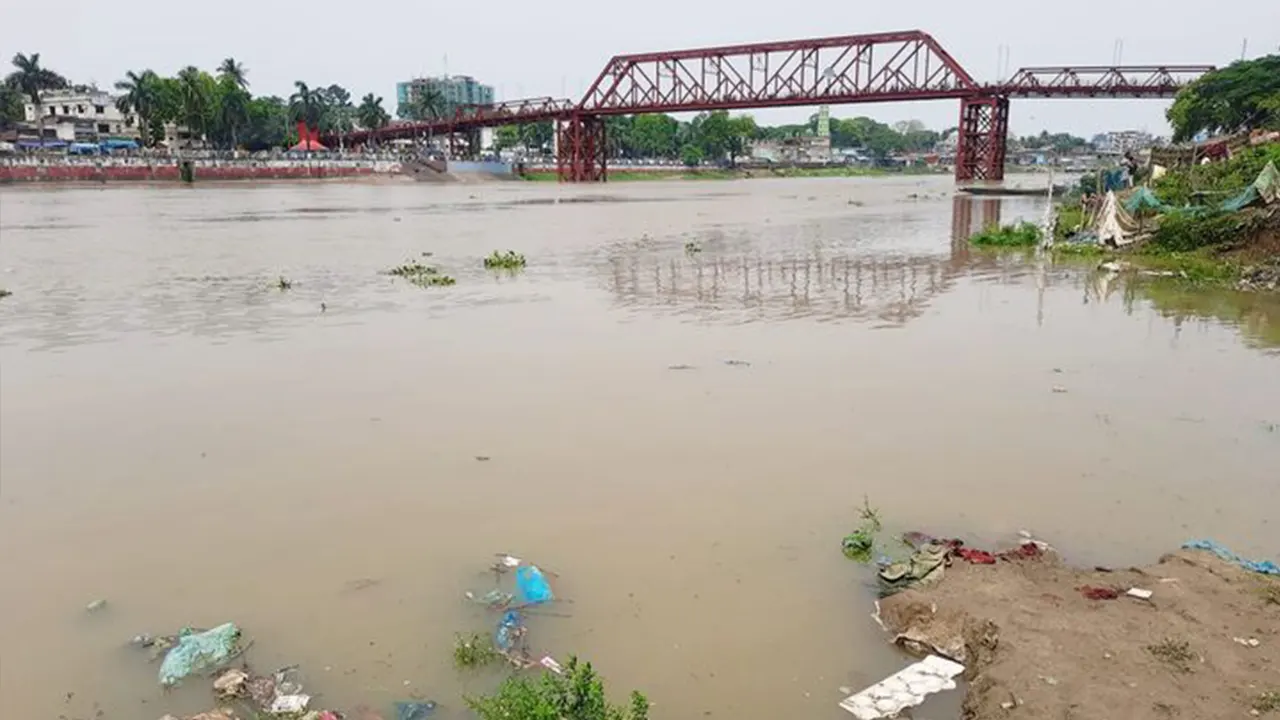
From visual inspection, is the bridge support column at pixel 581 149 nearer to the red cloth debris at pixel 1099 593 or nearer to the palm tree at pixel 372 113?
the palm tree at pixel 372 113

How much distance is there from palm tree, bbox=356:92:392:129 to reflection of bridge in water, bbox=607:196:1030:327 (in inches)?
3790

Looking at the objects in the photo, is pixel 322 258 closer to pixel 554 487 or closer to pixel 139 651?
pixel 554 487

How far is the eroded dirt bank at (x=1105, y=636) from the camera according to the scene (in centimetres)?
375

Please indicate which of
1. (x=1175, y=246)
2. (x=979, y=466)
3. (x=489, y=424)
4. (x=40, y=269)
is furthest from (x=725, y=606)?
(x=40, y=269)

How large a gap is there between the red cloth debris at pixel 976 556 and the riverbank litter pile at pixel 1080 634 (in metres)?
0.01

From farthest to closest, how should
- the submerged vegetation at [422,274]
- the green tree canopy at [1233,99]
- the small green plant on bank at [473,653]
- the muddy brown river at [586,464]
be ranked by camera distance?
the green tree canopy at [1233,99]
the submerged vegetation at [422,274]
the muddy brown river at [586,464]
the small green plant on bank at [473,653]

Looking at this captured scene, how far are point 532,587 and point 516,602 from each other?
0.42ft

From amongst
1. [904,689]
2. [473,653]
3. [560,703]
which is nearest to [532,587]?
[473,653]

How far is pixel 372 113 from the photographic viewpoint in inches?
4336

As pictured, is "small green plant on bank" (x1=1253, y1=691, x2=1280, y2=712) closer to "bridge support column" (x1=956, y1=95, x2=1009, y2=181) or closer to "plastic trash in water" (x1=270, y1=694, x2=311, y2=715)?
"plastic trash in water" (x1=270, y1=694, x2=311, y2=715)

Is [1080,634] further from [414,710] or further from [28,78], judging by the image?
[28,78]

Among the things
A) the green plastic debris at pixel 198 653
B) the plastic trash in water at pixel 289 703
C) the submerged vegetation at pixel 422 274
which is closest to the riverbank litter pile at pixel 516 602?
the plastic trash in water at pixel 289 703

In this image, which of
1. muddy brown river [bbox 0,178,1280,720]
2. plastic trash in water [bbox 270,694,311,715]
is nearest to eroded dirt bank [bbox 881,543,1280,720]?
muddy brown river [bbox 0,178,1280,720]

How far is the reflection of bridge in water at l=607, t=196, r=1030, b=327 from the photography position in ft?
47.2
